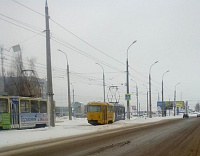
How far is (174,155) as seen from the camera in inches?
385

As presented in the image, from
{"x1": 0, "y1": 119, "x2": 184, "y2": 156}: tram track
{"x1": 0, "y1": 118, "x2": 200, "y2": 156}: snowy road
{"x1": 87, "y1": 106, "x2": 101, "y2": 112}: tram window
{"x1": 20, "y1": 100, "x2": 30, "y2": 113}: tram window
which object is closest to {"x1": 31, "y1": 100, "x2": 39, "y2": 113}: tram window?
{"x1": 20, "y1": 100, "x2": 30, "y2": 113}: tram window

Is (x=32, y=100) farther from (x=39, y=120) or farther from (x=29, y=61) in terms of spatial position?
(x=29, y=61)

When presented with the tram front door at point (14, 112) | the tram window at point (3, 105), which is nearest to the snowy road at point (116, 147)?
the tram window at point (3, 105)

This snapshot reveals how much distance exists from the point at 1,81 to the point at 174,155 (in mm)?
39612

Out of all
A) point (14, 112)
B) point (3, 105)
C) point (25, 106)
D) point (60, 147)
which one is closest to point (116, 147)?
point (60, 147)

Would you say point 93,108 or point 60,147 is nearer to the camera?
point 60,147

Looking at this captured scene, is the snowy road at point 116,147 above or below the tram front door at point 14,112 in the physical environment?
below

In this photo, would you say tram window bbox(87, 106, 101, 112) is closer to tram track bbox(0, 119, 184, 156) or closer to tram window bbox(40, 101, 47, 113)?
tram window bbox(40, 101, 47, 113)

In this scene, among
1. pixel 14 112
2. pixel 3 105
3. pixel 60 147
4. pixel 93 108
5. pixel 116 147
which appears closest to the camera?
pixel 116 147

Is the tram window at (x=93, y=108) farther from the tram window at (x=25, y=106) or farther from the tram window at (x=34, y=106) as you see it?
the tram window at (x=25, y=106)

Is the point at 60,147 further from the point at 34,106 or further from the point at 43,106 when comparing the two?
the point at 43,106

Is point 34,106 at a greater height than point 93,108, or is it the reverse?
point 34,106

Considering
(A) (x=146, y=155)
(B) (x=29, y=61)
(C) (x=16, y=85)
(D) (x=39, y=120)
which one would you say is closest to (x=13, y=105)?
(D) (x=39, y=120)

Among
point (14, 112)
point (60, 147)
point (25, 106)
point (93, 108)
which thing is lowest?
point (60, 147)
